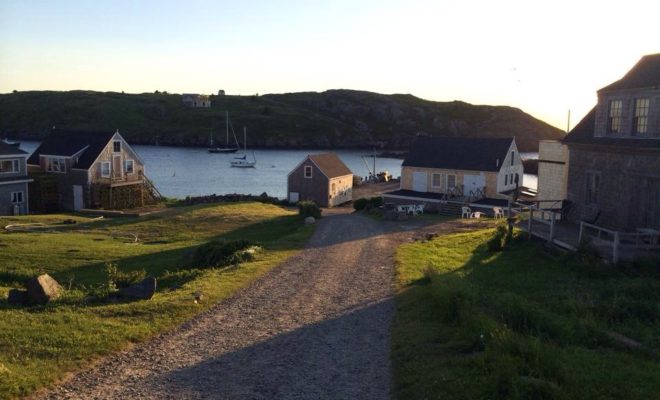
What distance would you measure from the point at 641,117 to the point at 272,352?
1992 cm

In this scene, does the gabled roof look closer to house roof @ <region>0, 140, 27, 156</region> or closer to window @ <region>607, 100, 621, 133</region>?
window @ <region>607, 100, 621, 133</region>

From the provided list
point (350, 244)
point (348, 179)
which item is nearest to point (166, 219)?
point (350, 244)

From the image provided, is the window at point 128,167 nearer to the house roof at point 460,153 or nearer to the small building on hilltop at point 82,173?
the small building on hilltop at point 82,173

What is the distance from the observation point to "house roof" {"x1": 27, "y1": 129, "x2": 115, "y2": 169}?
63.5m

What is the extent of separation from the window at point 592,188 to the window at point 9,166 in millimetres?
51496

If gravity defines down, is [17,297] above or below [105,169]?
below

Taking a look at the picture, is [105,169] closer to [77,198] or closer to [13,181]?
[77,198]

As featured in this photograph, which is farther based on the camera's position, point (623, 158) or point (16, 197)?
point (16, 197)

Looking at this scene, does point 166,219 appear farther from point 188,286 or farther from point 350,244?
point 188,286

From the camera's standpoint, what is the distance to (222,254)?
26109 millimetres

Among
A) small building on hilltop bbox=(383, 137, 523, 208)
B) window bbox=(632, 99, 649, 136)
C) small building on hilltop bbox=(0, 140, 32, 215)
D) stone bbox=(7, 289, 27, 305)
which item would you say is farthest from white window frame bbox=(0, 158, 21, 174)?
window bbox=(632, 99, 649, 136)

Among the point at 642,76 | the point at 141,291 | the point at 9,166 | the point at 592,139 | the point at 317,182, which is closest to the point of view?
the point at 141,291

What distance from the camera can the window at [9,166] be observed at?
5594 cm

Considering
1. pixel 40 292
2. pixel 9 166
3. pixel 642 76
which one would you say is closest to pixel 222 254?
pixel 40 292
